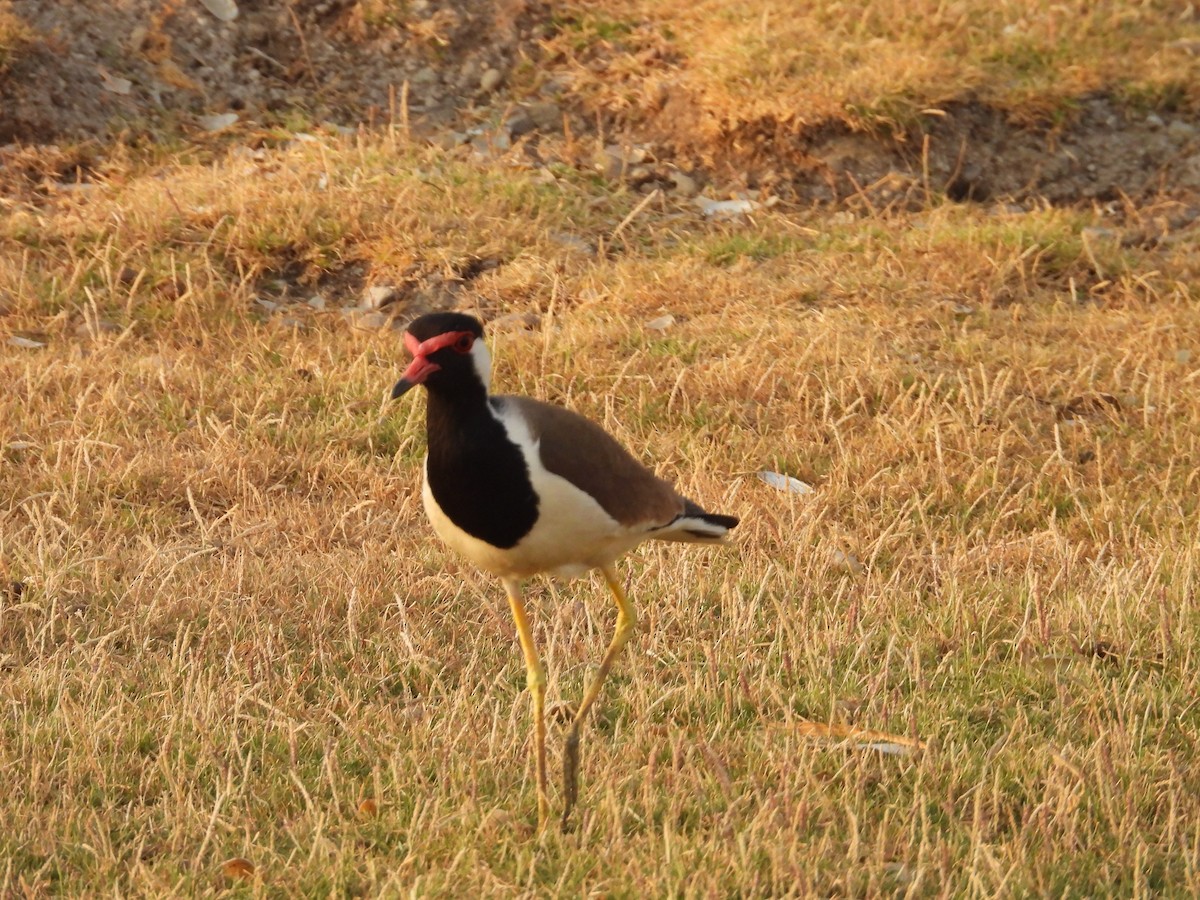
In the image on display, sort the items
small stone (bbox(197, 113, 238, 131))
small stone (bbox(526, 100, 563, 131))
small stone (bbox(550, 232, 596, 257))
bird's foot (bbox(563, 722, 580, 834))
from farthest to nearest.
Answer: small stone (bbox(526, 100, 563, 131)) → small stone (bbox(197, 113, 238, 131)) → small stone (bbox(550, 232, 596, 257)) → bird's foot (bbox(563, 722, 580, 834))

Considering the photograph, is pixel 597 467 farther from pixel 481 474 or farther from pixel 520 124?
pixel 520 124

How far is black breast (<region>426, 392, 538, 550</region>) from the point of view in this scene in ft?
10.9

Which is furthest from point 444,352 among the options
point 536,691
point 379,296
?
point 379,296

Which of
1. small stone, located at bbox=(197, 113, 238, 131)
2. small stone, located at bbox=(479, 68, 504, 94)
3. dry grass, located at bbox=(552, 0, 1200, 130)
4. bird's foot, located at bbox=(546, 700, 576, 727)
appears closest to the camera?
bird's foot, located at bbox=(546, 700, 576, 727)

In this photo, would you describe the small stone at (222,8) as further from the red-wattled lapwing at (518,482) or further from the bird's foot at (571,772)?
the bird's foot at (571,772)

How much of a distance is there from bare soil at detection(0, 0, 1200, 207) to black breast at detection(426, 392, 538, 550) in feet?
18.9

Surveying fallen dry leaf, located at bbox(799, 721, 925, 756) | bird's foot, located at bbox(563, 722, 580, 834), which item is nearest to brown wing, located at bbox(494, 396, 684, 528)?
bird's foot, located at bbox(563, 722, 580, 834)

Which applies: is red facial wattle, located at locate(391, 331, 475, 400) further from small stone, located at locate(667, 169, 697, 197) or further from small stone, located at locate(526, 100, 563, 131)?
small stone, located at locate(526, 100, 563, 131)

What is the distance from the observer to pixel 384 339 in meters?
7.19

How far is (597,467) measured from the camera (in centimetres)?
358

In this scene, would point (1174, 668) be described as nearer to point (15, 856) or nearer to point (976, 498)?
point (976, 498)

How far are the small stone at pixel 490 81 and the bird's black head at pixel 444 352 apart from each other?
21.9ft

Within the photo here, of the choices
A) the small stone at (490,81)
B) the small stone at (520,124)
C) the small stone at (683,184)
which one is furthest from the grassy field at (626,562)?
the small stone at (490,81)

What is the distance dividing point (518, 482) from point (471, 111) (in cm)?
659
